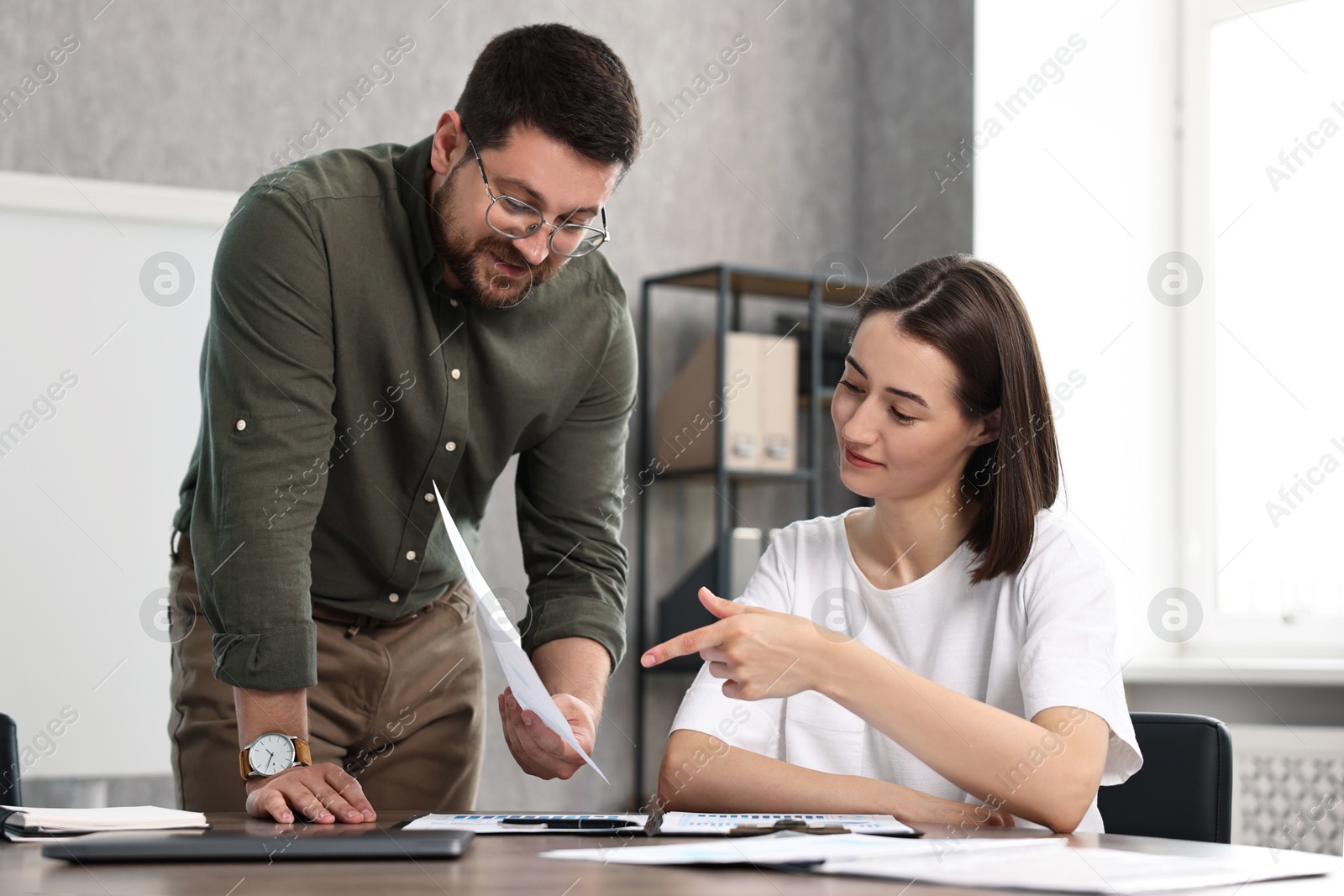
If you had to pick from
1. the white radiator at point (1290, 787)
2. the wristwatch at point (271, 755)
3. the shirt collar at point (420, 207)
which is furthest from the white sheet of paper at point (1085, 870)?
the white radiator at point (1290, 787)

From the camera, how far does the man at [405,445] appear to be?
55.6 inches

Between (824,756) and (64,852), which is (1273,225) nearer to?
(824,756)

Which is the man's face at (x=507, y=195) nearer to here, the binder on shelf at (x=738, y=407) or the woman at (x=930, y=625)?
the woman at (x=930, y=625)

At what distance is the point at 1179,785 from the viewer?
1394 millimetres

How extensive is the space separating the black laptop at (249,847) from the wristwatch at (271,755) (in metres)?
0.31

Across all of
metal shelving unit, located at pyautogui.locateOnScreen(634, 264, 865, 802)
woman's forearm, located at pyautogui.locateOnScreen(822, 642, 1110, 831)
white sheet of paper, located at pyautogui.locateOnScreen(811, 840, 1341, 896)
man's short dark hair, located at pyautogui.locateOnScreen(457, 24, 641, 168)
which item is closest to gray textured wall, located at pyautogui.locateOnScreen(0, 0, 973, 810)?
metal shelving unit, located at pyautogui.locateOnScreen(634, 264, 865, 802)

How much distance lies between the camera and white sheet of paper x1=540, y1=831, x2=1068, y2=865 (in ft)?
3.09

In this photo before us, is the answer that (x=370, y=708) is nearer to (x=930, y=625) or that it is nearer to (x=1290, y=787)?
(x=930, y=625)

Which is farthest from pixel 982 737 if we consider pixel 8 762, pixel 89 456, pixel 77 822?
pixel 89 456

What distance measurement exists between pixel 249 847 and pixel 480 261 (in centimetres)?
82

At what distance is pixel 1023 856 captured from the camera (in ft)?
3.26

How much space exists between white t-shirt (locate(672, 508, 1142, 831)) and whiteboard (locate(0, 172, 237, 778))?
1.71 metres

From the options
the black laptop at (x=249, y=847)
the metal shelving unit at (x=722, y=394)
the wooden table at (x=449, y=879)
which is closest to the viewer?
the wooden table at (x=449, y=879)

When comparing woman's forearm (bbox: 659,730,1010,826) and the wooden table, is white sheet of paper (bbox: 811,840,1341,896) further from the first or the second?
woman's forearm (bbox: 659,730,1010,826)
